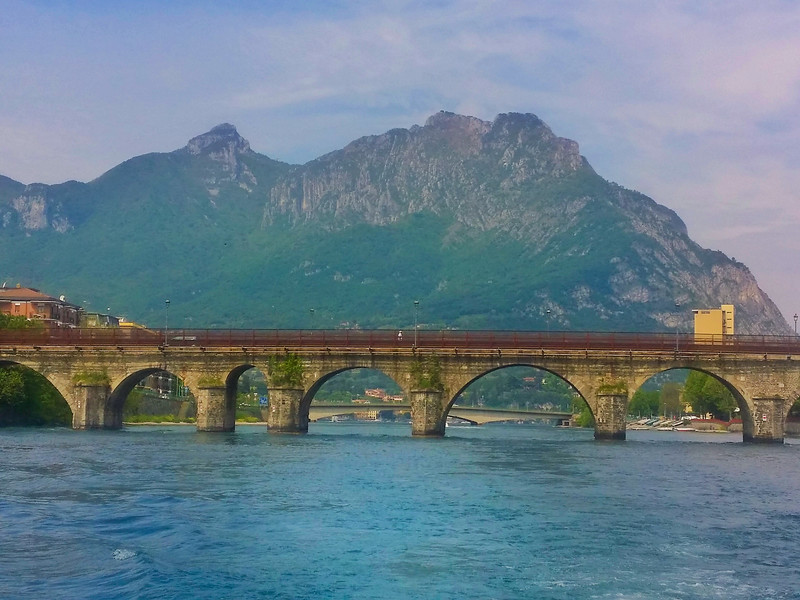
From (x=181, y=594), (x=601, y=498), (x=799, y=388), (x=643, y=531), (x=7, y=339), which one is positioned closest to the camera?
(x=181, y=594)

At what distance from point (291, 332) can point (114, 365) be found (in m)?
14.7

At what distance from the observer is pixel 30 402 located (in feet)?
322

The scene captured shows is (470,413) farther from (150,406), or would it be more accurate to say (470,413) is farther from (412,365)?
(412,365)

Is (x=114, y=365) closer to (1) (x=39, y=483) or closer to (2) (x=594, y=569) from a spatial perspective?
(1) (x=39, y=483)

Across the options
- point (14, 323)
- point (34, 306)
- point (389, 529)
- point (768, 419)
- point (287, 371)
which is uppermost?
point (34, 306)

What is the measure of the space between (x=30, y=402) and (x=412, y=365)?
35395mm

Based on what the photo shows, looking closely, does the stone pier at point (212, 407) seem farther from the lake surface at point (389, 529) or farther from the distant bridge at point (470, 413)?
the distant bridge at point (470, 413)

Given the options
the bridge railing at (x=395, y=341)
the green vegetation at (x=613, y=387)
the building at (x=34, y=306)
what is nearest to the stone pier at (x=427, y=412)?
the bridge railing at (x=395, y=341)

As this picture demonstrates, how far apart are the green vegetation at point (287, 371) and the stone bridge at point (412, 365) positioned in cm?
7

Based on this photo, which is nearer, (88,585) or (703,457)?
(88,585)

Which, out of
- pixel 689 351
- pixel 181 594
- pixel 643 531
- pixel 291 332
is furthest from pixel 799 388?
pixel 181 594

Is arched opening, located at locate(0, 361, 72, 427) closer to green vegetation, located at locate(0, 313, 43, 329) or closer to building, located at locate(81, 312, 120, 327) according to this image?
green vegetation, located at locate(0, 313, 43, 329)

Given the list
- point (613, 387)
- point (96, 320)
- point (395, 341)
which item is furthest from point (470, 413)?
point (613, 387)

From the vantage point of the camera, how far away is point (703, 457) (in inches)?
2729
